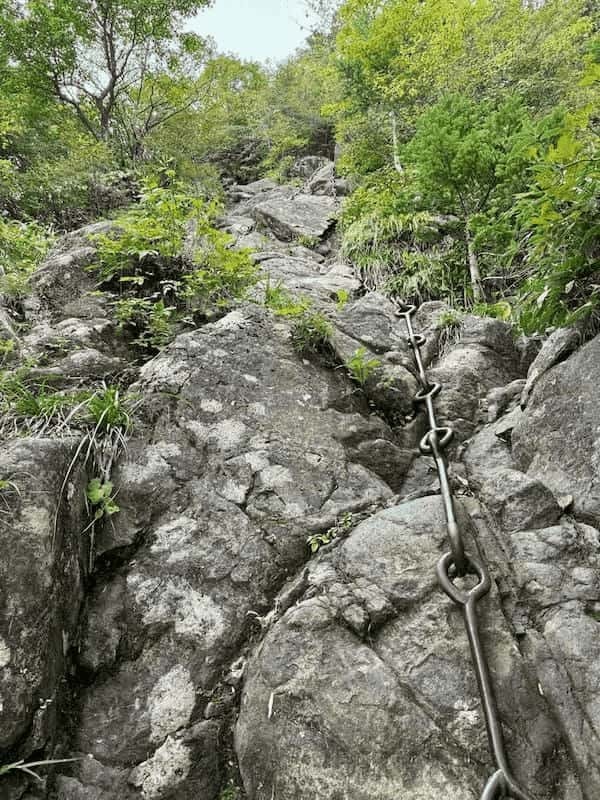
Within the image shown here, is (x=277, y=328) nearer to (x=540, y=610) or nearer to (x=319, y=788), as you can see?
(x=540, y=610)

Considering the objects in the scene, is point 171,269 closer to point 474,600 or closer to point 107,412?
point 107,412

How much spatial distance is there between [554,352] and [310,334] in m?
1.89

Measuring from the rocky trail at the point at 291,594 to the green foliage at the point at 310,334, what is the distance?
32cm

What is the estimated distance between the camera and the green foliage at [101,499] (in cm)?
263

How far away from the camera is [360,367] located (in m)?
3.85

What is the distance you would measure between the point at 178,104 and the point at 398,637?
1427 centimetres

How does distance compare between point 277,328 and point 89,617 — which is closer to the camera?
point 89,617

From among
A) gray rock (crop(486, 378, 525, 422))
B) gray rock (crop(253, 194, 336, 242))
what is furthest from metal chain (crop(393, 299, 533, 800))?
gray rock (crop(253, 194, 336, 242))

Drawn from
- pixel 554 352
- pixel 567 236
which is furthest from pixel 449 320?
pixel 567 236

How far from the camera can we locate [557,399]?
297 centimetres

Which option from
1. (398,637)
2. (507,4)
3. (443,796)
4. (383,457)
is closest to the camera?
(443,796)

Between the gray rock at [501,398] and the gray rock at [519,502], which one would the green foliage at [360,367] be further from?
the gray rock at [519,502]

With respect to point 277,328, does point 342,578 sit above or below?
below

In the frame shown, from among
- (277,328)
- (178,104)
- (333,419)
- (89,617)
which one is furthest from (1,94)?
(89,617)
